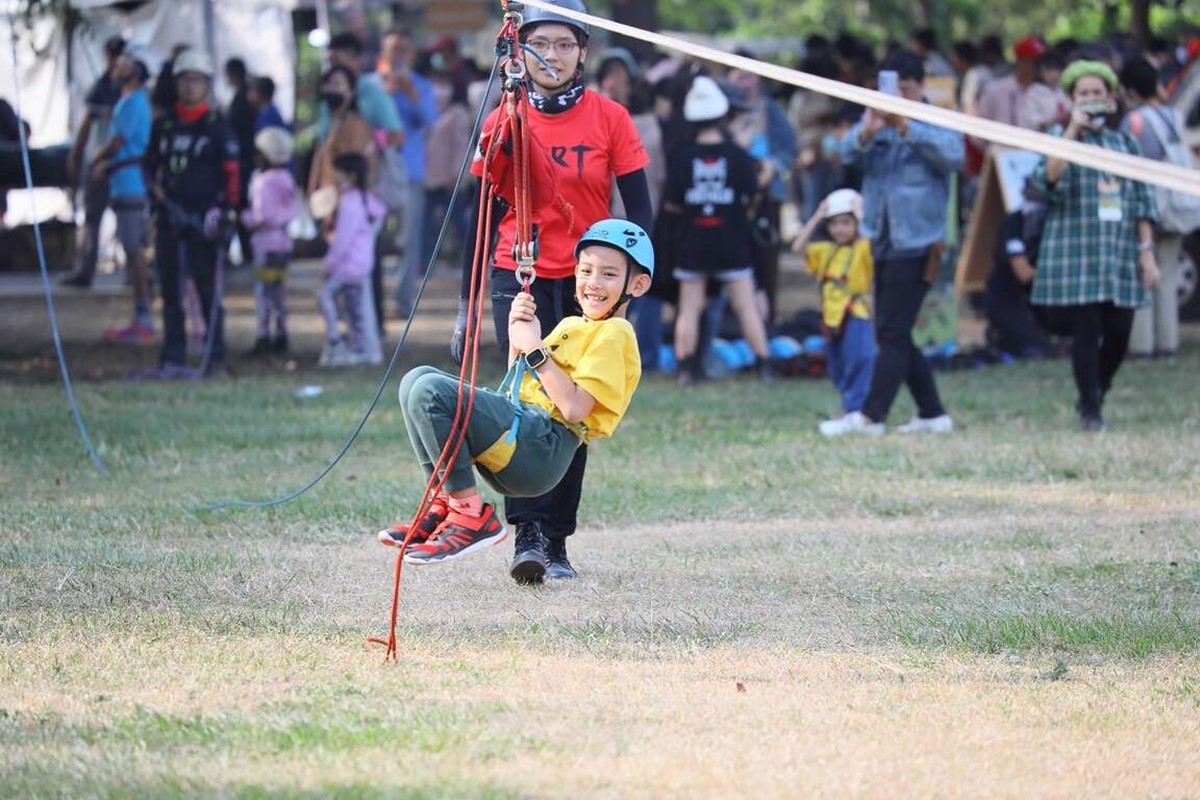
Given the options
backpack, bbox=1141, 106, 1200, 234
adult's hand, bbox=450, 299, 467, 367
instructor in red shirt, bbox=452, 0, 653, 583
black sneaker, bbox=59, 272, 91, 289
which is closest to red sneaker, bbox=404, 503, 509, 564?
adult's hand, bbox=450, 299, 467, 367

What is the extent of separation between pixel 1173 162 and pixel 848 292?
269 cm

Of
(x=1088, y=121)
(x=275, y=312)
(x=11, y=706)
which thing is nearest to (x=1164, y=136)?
(x=1088, y=121)

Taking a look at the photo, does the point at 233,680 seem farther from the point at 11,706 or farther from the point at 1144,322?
the point at 1144,322

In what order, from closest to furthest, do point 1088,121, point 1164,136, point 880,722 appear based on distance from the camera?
point 880,722 → point 1088,121 → point 1164,136

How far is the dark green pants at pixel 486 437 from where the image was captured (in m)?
5.83

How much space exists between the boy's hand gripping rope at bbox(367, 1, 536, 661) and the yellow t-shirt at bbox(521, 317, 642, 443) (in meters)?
0.23

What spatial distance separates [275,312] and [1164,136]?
7418 mm

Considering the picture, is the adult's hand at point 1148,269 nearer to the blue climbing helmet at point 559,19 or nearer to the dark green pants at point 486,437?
the blue climbing helmet at point 559,19

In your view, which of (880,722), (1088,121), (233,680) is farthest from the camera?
(1088,121)

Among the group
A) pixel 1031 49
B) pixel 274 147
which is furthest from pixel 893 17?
pixel 274 147

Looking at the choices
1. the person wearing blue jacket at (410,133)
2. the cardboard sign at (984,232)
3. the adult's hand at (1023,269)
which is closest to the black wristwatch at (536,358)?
the adult's hand at (1023,269)

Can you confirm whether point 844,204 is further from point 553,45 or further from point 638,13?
point 638,13

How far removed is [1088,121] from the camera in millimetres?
10055

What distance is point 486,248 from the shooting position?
6027mm
